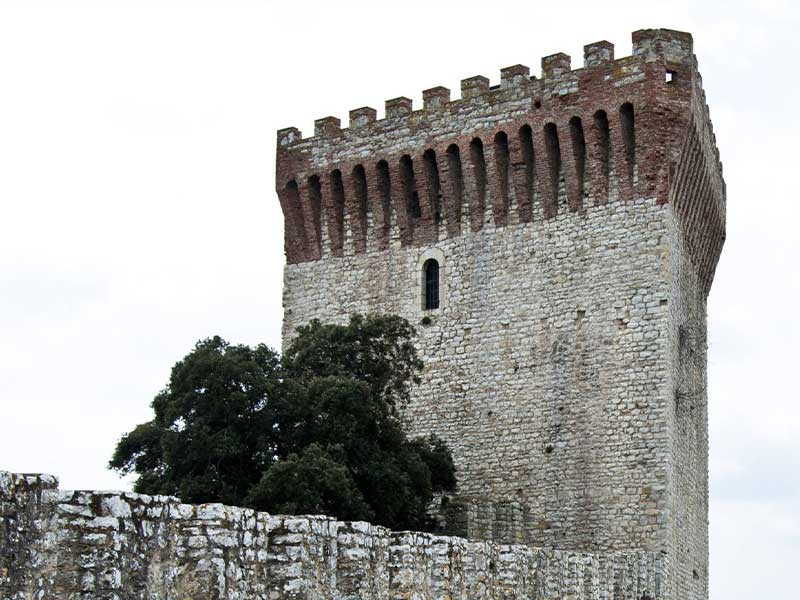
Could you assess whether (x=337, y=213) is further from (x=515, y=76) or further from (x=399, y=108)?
(x=515, y=76)

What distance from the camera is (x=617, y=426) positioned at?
83.7ft

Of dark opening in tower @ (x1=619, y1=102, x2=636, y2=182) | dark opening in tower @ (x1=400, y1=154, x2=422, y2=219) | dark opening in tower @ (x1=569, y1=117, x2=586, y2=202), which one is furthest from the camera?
dark opening in tower @ (x1=400, y1=154, x2=422, y2=219)

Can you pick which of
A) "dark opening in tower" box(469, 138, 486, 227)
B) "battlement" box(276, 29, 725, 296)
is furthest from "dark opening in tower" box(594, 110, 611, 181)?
"dark opening in tower" box(469, 138, 486, 227)

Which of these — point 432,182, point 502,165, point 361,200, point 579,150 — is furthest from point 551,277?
point 361,200

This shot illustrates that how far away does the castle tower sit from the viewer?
25.6 meters

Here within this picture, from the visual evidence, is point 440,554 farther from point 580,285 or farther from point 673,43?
point 673,43

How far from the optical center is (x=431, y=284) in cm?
2894

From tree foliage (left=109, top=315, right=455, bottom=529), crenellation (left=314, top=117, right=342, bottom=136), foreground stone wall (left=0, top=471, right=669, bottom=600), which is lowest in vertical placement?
foreground stone wall (left=0, top=471, right=669, bottom=600)

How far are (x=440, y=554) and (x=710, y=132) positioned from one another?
18485 mm

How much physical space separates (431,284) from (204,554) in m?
19.7

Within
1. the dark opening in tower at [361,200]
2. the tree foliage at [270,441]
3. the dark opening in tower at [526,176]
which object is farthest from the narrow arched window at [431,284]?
the tree foliage at [270,441]

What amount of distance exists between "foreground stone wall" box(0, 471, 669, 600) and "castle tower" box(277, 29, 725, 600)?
10846mm

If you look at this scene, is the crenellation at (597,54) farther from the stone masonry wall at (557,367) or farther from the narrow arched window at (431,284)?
the narrow arched window at (431,284)

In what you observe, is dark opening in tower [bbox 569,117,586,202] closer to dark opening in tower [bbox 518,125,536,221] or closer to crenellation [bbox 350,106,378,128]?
dark opening in tower [bbox 518,125,536,221]
